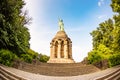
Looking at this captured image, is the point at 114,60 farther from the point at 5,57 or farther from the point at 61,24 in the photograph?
the point at 61,24

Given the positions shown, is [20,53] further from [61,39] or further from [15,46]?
[61,39]

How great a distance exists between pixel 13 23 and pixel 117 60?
8595 millimetres

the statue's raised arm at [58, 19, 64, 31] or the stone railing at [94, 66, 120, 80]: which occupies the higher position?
the statue's raised arm at [58, 19, 64, 31]

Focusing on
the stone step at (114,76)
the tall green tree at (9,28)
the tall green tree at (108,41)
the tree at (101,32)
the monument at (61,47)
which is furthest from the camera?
the monument at (61,47)

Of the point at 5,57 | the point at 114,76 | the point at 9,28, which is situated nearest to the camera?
the point at 114,76

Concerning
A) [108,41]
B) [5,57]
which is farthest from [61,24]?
[5,57]

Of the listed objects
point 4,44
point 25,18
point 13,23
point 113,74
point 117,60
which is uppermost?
point 25,18

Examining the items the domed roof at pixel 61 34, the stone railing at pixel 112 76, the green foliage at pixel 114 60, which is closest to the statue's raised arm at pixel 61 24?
the domed roof at pixel 61 34

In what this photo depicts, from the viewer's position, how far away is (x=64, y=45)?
34688 millimetres

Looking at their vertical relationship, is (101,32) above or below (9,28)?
above

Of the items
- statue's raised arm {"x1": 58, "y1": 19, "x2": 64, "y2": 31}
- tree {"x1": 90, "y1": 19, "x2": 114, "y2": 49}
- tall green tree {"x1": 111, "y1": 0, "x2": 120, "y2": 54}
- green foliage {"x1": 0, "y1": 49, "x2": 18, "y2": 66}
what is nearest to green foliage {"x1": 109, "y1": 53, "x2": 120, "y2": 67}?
tall green tree {"x1": 111, "y1": 0, "x2": 120, "y2": 54}

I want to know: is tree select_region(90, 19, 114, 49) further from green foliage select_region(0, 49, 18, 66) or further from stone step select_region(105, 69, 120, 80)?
stone step select_region(105, 69, 120, 80)

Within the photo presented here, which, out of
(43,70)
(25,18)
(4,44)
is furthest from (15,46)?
(25,18)

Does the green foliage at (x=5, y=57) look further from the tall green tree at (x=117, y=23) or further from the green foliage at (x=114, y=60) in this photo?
the tall green tree at (x=117, y=23)
